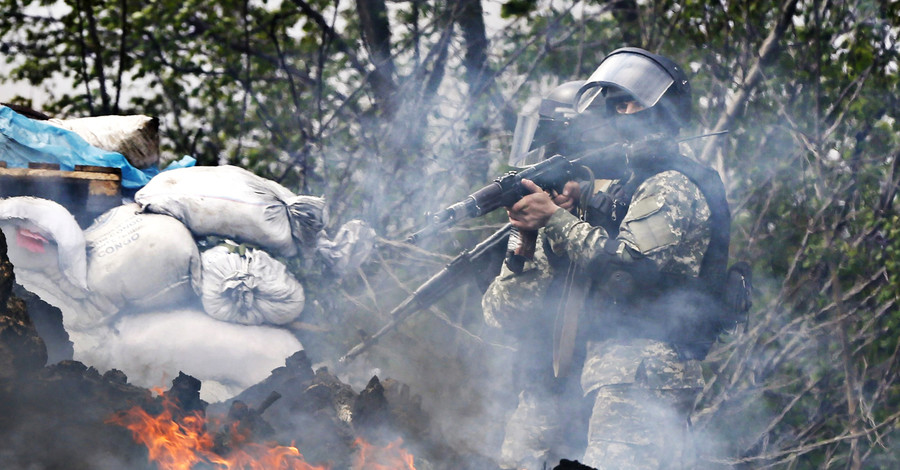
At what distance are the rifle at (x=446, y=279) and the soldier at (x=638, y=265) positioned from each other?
44 centimetres

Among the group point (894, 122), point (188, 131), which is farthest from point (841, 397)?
point (188, 131)

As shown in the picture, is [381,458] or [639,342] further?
[381,458]

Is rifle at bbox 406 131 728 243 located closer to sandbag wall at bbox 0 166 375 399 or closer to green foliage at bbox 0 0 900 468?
sandbag wall at bbox 0 166 375 399

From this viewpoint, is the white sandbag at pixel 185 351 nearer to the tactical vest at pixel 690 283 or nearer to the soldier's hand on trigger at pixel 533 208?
the soldier's hand on trigger at pixel 533 208

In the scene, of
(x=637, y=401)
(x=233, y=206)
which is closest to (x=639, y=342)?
(x=637, y=401)

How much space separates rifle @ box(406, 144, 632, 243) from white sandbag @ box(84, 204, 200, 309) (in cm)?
98

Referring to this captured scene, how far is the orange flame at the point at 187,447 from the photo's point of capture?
2.66m

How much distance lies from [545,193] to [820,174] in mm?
3553

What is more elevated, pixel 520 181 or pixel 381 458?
pixel 520 181

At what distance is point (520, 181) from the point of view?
3.19m

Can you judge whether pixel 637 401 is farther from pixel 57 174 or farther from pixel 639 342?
pixel 57 174

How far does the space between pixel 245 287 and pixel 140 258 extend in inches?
17.0

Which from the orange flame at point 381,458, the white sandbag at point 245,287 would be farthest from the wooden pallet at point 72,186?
the orange flame at point 381,458

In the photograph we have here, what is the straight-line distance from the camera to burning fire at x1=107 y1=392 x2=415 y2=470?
267 cm
